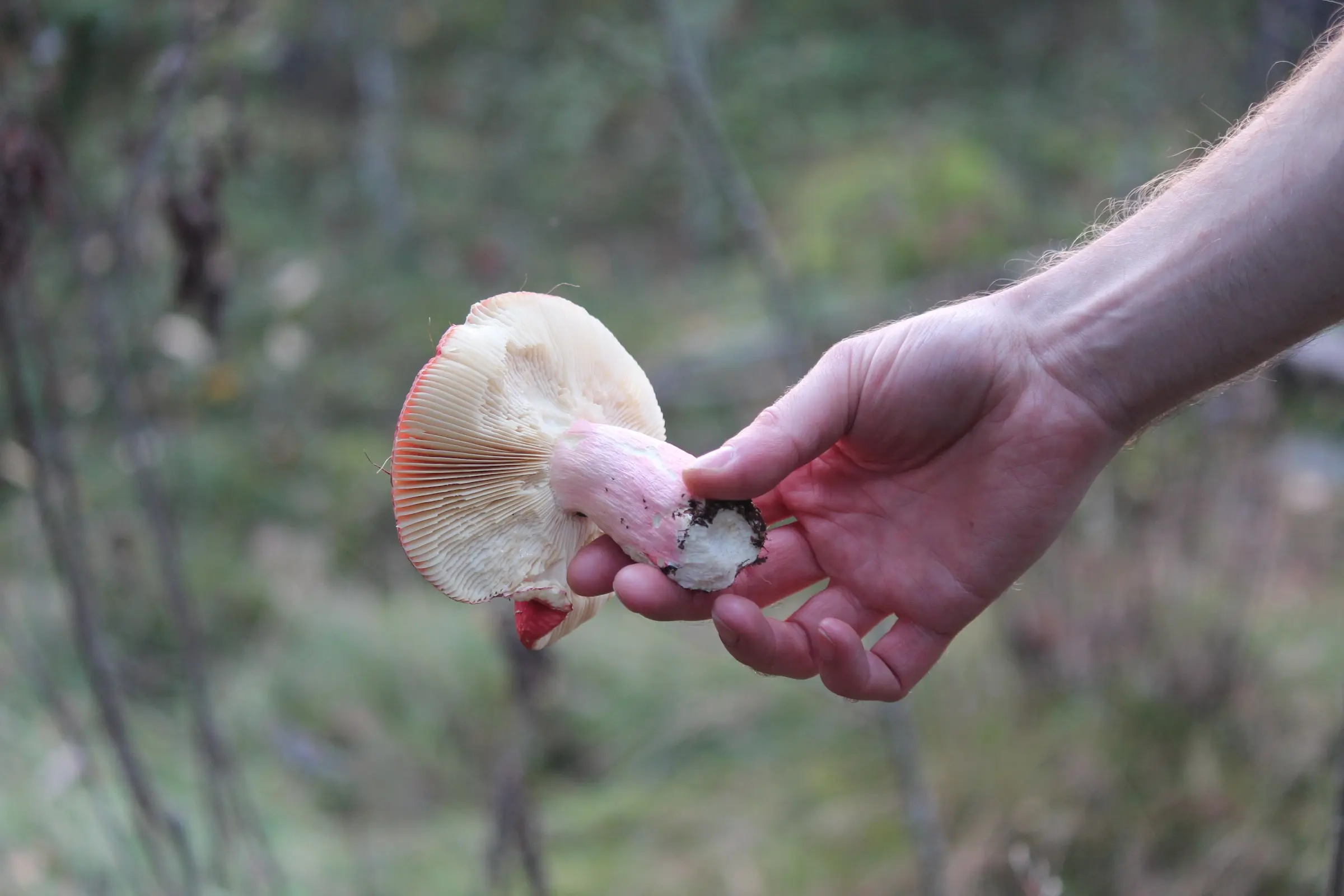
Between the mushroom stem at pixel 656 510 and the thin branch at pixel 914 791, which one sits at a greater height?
the mushroom stem at pixel 656 510

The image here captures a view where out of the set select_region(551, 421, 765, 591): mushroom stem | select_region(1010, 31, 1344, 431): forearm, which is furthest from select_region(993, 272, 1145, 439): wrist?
select_region(551, 421, 765, 591): mushroom stem

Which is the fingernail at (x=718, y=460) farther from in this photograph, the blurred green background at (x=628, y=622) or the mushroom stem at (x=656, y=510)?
the blurred green background at (x=628, y=622)

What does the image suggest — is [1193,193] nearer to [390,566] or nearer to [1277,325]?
[1277,325]

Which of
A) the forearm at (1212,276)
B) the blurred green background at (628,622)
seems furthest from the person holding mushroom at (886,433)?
the blurred green background at (628,622)

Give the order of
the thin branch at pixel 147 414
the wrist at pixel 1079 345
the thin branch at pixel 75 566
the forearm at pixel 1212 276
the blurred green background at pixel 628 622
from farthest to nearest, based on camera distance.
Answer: the blurred green background at pixel 628 622
the thin branch at pixel 147 414
the thin branch at pixel 75 566
the wrist at pixel 1079 345
the forearm at pixel 1212 276

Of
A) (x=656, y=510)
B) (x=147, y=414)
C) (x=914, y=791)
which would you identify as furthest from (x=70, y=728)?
(x=914, y=791)

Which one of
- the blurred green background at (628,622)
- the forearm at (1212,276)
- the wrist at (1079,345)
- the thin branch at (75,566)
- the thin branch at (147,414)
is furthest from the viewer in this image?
the blurred green background at (628,622)
